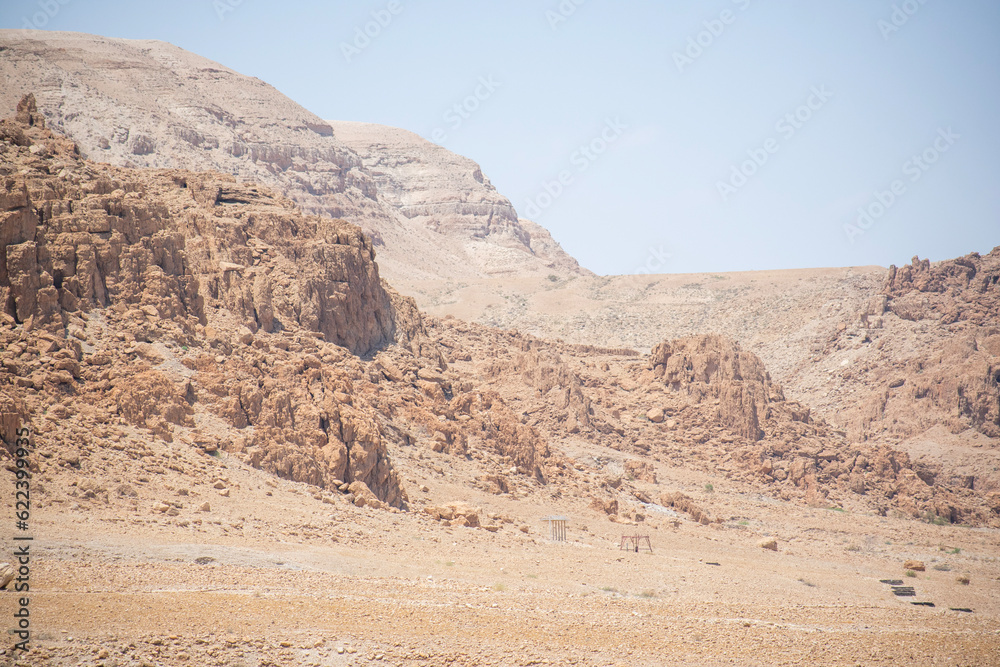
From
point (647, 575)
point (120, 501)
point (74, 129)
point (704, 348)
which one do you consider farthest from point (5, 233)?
point (74, 129)

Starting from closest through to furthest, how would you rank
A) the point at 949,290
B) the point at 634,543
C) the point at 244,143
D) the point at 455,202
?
the point at 634,543, the point at 949,290, the point at 244,143, the point at 455,202

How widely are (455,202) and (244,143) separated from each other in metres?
42.1

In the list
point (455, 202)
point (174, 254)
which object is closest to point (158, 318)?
point (174, 254)

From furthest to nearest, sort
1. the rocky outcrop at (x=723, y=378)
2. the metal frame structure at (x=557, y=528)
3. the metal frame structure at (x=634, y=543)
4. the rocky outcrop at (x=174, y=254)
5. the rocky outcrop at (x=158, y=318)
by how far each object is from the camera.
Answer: the rocky outcrop at (x=723, y=378) → the metal frame structure at (x=634, y=543) → the metal frame structure at (x=557, y=528) → the rocky outcrop at (x=174, y=254) → the rocky outcrop at (x=158, y=318)

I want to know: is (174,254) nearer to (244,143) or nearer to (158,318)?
(158,318)

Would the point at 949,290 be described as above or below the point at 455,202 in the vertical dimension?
below

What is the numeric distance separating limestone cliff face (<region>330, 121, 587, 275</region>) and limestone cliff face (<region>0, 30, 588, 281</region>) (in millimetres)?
308

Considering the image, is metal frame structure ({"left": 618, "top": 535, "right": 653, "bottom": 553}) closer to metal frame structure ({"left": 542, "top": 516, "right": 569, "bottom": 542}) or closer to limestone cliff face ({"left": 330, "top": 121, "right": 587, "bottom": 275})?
metal frame structure ({"left": 542, "top": 516, "right": 569, "bottom": 542})

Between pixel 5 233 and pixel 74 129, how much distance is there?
7985cm

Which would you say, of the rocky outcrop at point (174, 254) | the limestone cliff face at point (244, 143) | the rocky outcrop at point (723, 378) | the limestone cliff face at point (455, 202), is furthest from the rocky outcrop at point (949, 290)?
the limestone cliff face at point (455, 202)

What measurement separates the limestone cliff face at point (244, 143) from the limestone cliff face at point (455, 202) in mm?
308

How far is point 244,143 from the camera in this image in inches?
4481

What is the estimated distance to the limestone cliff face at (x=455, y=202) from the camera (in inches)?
5413

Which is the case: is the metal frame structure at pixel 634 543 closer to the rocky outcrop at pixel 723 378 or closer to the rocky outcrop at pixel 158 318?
the rocky outcrop at pixel 158 318
